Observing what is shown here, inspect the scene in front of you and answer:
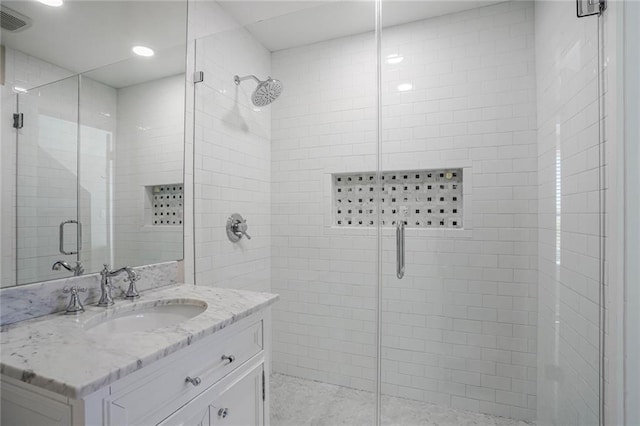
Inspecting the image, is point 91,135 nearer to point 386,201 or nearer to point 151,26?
point 151,26

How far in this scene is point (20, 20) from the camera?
1.08m

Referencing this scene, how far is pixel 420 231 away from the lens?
72.7 inches

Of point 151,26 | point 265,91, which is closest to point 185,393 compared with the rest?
point 265,91

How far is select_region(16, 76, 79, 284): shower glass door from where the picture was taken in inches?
42.1

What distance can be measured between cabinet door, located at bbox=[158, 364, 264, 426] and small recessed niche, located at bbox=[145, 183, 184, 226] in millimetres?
864

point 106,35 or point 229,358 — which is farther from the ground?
point 106,35

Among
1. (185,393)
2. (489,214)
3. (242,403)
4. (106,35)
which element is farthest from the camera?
(489,214)

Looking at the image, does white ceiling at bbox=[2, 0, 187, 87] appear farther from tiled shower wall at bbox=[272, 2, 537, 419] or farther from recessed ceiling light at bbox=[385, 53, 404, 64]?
recessed ceiling light at bbox=[385, 53, 404, 64]

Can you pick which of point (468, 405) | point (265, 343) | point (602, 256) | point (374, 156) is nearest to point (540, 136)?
point (602, 256)

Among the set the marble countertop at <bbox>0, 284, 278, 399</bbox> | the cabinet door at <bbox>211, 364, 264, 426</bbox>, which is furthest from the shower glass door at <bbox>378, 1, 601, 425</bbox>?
the marble countertop at <bbox>0, 284, 278, 399</bbox>

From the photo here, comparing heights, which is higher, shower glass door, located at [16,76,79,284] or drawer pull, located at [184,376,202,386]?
shower glass door, located at [16,76,79,284]

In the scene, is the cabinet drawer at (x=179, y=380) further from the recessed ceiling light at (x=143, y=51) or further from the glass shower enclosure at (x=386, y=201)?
the recessed ceiling light at (x=143, y=51)

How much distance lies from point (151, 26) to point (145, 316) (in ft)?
4.74

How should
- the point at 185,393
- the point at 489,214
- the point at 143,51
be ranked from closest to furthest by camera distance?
1. the point at 185,393
2. the point at 143,51
3. the point at 489,214
